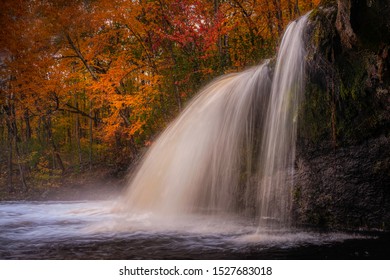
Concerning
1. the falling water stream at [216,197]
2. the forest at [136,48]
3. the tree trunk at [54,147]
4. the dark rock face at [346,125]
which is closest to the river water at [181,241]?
the falling water stream at [216,197]

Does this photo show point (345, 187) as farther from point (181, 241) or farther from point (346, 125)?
point (181, 241)

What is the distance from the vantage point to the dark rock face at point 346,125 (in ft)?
15.1

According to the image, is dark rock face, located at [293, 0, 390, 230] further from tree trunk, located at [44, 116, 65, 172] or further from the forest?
Result: tree trunk, located at [44, 116, 65, 172]

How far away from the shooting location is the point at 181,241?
4.39 m

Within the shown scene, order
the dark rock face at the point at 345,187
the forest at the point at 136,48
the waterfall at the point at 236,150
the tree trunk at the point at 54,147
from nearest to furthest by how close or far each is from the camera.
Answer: the dark rock face at the point at 345,187 → the waterfall at the point at 236,150 → the forest at the point at 136,48 → the tree trunk at the point at 54,147

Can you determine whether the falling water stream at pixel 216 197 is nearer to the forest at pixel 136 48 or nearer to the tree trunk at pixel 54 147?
the forest at pixel 136 48

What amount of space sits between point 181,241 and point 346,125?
2776 mm

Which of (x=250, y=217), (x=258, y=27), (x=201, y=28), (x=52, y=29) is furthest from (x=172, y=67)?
(x=250, y=217)

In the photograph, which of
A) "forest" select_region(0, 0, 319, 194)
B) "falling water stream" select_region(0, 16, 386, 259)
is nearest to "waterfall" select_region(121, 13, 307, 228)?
"falling water stream" select_region(0, 16, 386, 259)

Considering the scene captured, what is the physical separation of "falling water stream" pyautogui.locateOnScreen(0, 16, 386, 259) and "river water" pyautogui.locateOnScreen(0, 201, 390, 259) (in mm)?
12

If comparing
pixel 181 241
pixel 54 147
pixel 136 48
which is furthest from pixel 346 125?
pixel 54 147

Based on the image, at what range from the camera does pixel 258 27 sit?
538 inches

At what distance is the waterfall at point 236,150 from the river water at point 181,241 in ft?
1.60

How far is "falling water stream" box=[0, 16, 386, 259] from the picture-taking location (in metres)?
4.05
